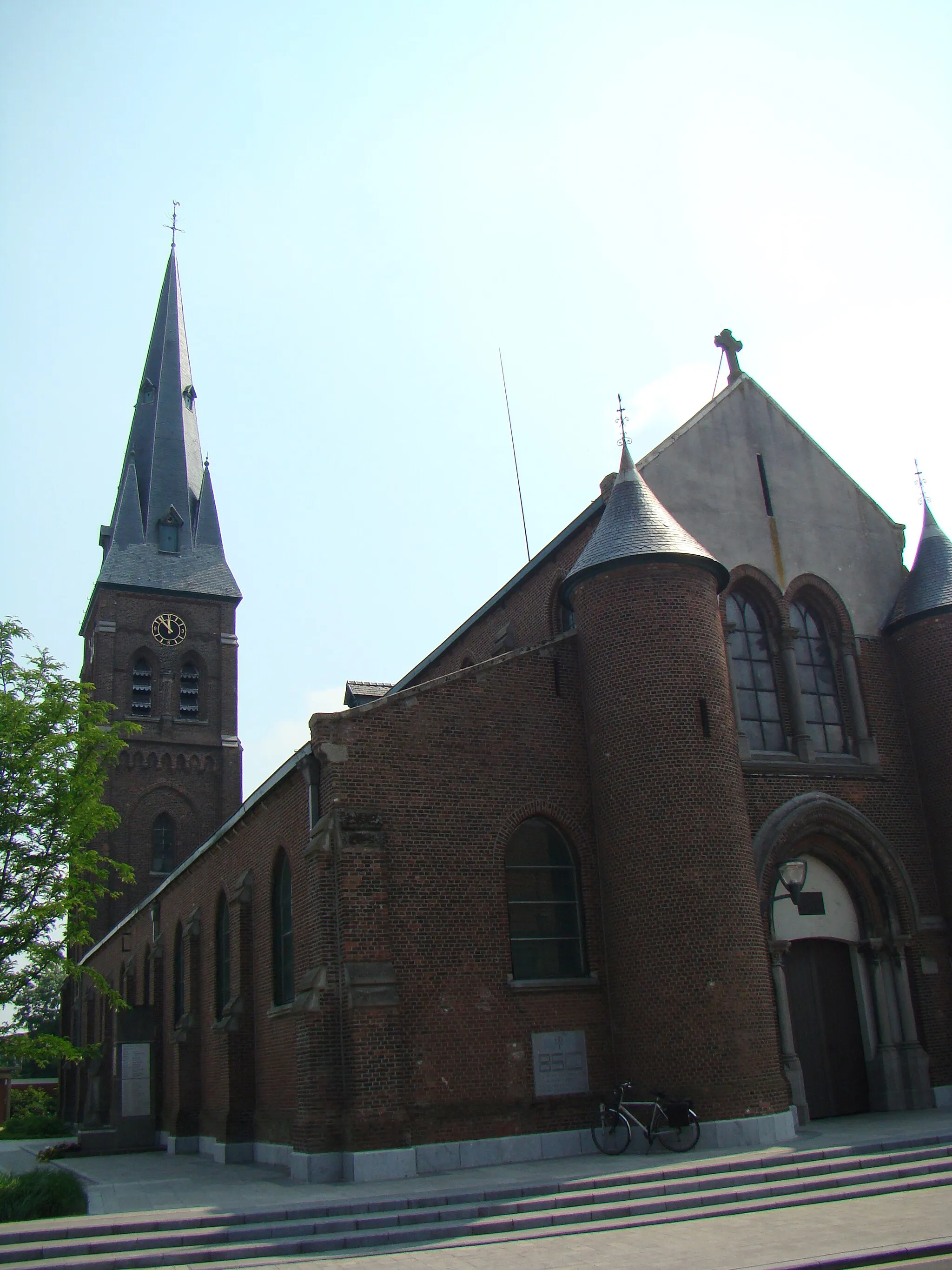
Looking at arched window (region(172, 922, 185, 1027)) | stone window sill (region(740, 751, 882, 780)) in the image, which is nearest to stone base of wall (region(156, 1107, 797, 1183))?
stone window sill (region(740, 751, 882, 780))

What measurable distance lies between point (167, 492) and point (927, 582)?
39683 mm

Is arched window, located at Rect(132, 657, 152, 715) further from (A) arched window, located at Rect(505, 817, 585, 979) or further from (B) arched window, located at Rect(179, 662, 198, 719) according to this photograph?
(A) arched window, located at Rect(505, 817, 585, 979)

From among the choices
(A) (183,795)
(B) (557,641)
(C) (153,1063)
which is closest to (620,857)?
(B) (557,641)

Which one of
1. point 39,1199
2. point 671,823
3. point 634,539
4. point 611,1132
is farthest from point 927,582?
point 39,1199

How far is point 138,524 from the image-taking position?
171 feet

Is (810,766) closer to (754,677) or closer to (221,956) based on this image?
(754,677)

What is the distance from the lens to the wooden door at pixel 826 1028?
18797 mm

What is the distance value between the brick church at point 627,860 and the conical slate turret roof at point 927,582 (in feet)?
0.29

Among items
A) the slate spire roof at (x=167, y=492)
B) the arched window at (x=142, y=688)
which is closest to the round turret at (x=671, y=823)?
the arched window at (x=142, y=688)

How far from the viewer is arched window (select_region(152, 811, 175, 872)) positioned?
45.8 meters

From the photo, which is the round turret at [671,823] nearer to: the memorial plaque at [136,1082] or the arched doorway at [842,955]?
the arched doorway at [842,955]

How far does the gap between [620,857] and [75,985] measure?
36.5m

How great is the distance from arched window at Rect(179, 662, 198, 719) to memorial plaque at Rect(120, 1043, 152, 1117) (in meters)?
22.9

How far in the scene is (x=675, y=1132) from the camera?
15.9m
